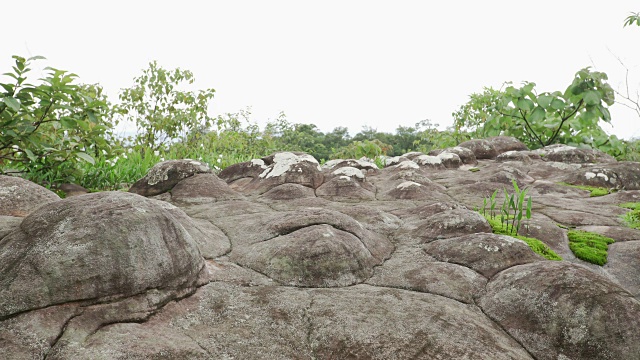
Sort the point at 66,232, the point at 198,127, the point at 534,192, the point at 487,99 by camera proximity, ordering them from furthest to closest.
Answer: the point at 487,99 < the point at 198,127 < the point at 534,192 < the point at 66,232

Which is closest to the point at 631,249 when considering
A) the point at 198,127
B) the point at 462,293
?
the point at 462,293

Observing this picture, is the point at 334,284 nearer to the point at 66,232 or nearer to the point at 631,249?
the point at 66,232

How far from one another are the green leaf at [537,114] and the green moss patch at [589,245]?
22.5 feet

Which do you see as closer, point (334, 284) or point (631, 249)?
point (334, 284)

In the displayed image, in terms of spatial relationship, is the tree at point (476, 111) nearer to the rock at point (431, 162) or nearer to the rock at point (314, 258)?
the rock at point (431, 162)

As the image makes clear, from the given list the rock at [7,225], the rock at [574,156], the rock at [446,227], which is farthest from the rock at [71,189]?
the rock at [574,156]

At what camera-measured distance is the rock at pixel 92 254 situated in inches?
83.5

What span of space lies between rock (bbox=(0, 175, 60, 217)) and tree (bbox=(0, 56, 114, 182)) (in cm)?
73

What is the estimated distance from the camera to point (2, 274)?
215 cm

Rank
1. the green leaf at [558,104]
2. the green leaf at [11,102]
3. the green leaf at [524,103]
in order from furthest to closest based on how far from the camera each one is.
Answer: the green leaf at [524,103]
the green leaf at [558,104]
the green leaf at [11,102]

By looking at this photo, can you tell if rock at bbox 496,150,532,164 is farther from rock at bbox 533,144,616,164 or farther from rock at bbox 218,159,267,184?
rock at bbox 218,159,267,184

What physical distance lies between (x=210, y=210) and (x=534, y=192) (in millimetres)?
4825

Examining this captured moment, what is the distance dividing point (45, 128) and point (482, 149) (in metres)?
8.60

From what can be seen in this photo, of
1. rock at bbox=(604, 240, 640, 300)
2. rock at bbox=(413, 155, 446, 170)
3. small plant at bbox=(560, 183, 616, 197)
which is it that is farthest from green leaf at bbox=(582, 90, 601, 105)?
rock at bbox=(604, 240, 640, 300)
